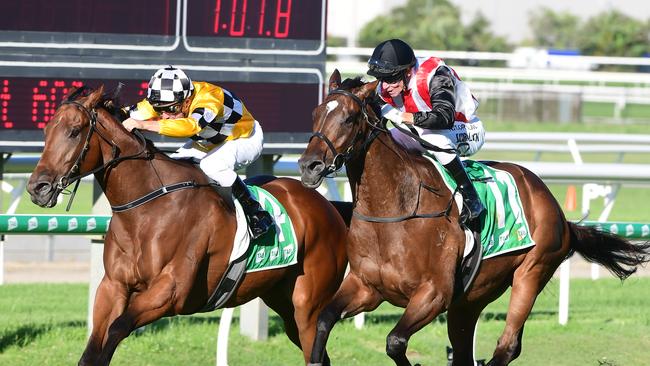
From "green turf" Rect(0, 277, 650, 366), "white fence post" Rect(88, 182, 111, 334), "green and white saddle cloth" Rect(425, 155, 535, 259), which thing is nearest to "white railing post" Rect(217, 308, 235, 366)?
"green turf" Rect(0, 277, 650, 366)

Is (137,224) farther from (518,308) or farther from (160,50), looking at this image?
(518,308)

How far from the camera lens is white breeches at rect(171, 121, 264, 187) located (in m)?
5.97

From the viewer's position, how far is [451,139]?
241 inches

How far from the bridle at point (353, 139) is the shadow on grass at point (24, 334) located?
281cm

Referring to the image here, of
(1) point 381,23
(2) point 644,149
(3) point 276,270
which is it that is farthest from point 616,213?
(1) point 381,23

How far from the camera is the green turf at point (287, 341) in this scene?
7.30 metres

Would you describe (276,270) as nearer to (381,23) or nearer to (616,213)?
(616,213)

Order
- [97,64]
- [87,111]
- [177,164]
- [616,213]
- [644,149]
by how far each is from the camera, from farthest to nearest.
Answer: [616,213]
[644,149]
[97,64]
[177,164]
[87,111]

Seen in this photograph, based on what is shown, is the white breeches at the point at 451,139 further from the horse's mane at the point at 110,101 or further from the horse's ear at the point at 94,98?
the horse's ear at the point at 94,98

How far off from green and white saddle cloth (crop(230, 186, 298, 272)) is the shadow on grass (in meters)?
1.99

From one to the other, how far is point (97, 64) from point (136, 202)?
158cm

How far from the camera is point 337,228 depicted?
6.50 meters

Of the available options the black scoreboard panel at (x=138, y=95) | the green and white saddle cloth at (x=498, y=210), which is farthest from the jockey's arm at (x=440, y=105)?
the black scoreboard panel at (x=138, y=95)

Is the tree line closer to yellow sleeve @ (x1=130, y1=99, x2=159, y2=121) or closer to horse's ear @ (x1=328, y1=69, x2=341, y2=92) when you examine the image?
yellow sleeve @ (x1=130, y1=99, x2=159, y2=121)
